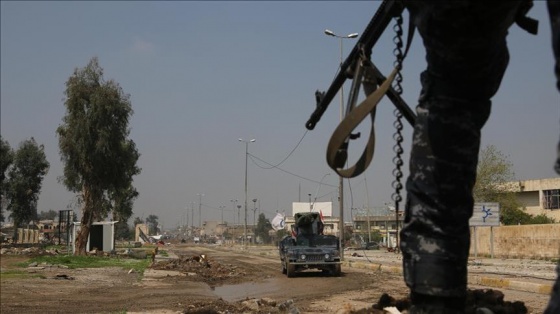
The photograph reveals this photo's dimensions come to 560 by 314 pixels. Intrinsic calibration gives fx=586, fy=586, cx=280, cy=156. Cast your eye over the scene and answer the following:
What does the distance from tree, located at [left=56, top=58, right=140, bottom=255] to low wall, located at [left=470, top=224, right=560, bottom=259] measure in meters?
22.9

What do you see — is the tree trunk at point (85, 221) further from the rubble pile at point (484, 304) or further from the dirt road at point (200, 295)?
the rubble pile at point (484, 304)

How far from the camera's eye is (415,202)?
2.33 meters

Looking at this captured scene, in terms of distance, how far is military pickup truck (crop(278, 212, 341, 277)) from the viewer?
2245 centimetres

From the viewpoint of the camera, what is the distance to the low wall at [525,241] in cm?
3697

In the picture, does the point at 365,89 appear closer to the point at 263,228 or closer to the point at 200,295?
the point at 200,295

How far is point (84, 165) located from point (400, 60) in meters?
35.8

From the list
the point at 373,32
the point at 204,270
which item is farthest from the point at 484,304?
the point at 204,270

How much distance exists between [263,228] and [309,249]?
125203mm

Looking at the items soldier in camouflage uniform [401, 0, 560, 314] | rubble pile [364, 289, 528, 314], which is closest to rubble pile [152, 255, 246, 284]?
rubble pile [364, 289, 528, 314]

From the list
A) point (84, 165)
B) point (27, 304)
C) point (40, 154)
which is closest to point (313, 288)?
point (27, 304)

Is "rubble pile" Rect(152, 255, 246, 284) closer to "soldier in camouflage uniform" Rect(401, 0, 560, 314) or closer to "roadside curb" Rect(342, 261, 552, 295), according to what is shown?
"roadside curb" Rect(342, 261, 552, 295)

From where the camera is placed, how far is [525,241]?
3997 cm

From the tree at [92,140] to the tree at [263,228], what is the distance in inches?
4163

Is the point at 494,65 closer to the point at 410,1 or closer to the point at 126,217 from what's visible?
the point at 410,1
